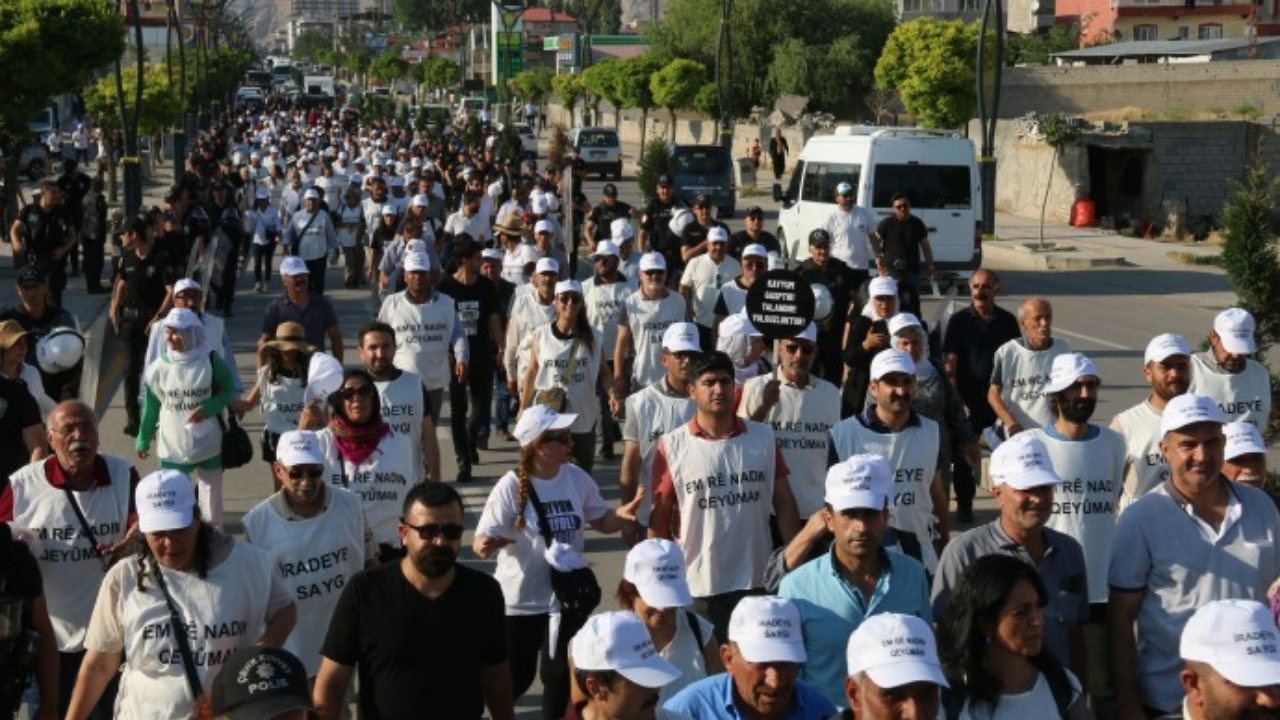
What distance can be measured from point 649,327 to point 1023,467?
265 inches

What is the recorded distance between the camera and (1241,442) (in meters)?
7.05

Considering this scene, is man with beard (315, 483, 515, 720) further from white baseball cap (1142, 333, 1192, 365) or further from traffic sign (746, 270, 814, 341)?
traffic sign (746, 270, 814, 341)

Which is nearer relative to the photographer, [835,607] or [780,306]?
[835,607]

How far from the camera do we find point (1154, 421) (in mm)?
8312

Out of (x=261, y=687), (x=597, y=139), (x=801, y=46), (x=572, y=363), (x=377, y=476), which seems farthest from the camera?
(x=801, y=46)

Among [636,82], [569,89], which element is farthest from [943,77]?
[569,89]

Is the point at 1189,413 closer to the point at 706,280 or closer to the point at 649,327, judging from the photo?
the point at 649,327

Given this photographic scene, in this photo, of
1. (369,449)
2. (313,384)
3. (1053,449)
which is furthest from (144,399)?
(1053,449)

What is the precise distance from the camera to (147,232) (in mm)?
16578

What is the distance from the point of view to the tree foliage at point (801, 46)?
6888 cm

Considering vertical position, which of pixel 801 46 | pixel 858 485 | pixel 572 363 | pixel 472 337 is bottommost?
pixel 472 337

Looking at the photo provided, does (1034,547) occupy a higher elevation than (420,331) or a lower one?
higher

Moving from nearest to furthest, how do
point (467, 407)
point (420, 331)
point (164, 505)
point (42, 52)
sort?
point (164, 505) → point (420, 331) → point (467, 407) → point (42, 52)

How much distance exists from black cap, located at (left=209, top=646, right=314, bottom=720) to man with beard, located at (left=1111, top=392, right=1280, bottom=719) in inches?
113
